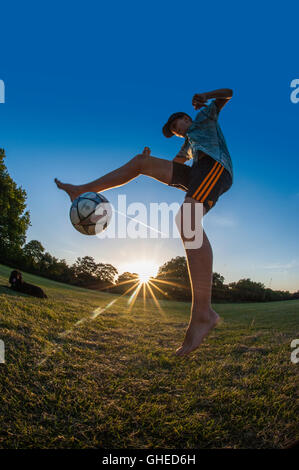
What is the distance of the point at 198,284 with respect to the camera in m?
1.82

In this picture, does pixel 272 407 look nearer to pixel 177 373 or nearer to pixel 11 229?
pixel 177 373

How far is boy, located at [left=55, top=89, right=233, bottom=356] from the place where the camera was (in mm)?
1844

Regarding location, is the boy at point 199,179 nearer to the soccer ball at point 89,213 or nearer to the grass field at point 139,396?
the soccer ball at point 89,213

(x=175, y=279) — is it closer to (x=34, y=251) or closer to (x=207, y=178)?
(x=34, y=251)

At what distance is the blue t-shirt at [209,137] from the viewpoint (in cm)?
206

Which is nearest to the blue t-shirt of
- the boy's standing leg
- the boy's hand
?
the boy's hand

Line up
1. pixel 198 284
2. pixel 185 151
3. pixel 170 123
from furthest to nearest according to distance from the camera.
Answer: pixel 185 151 < pixel 170 123 < pixel 198 284

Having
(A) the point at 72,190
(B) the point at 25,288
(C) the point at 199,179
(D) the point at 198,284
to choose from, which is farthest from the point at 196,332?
(B) the point at 25,288

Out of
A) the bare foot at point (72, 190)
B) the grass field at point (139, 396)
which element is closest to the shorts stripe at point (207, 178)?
the bare foot at point (72, 190)

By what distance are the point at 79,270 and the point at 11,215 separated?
16890 mm

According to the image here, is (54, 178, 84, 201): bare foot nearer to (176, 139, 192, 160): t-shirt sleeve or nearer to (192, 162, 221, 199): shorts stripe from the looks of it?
(192, 162, 221, 199): shorts stripe

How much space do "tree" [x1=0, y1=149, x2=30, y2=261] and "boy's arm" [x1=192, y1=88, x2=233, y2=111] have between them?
67.4 feet
